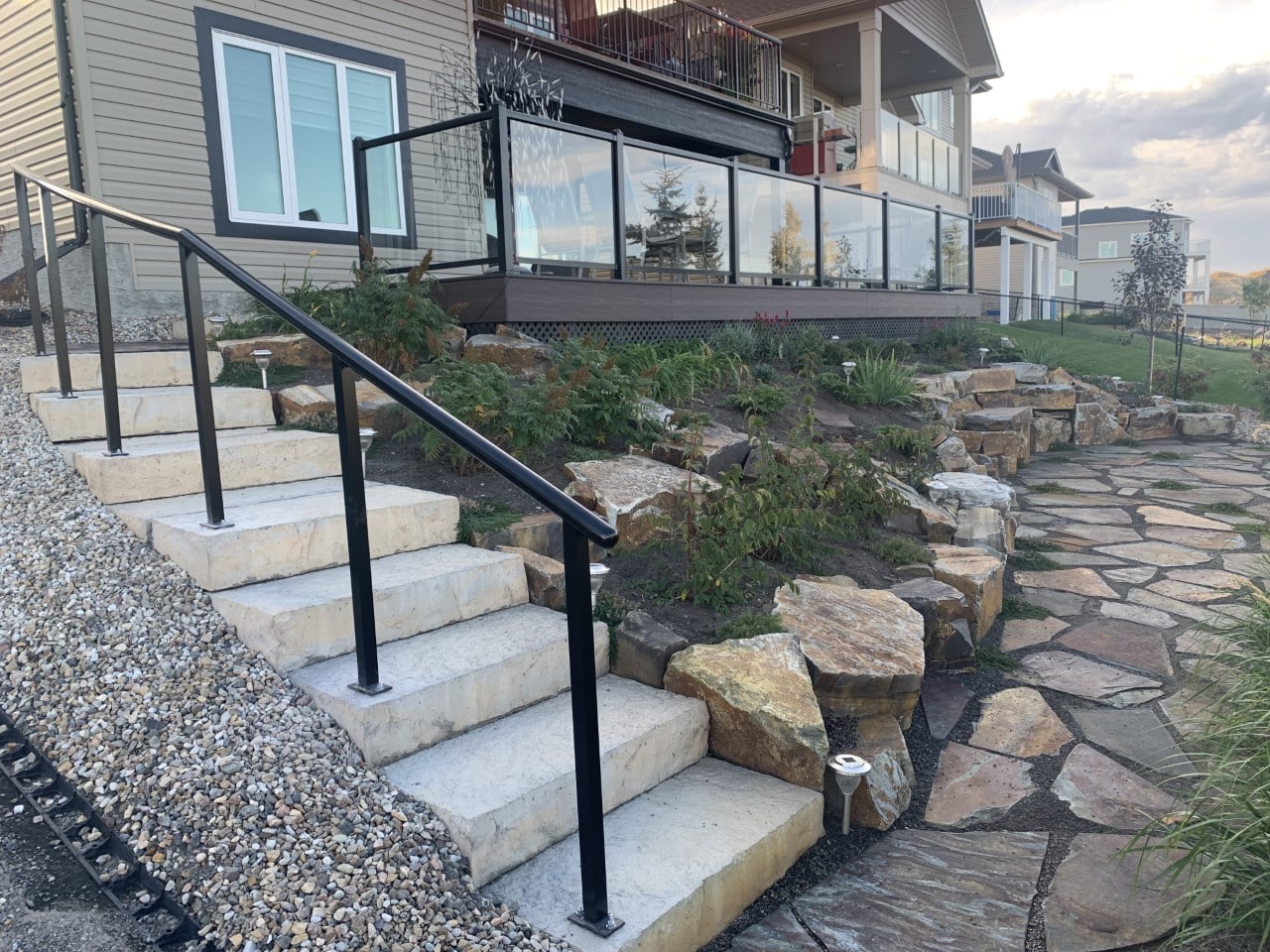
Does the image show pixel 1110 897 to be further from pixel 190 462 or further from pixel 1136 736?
pixel 190 462

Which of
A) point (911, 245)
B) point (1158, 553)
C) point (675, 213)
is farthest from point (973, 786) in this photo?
point (911, 245)

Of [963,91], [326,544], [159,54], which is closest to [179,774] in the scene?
[326,544]

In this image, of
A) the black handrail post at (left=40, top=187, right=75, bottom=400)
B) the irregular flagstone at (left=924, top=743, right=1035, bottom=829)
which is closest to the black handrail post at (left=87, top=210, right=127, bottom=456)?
the black handrail post at (left=40, top=187, right=75, bottom=400)

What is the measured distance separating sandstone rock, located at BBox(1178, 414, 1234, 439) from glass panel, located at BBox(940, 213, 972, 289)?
12.3ft

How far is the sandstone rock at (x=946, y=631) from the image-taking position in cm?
375

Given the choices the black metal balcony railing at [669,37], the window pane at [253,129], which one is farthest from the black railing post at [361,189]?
the black metal balcony railing at [669,37]

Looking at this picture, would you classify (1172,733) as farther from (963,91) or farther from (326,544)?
(963,91)

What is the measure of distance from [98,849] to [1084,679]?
354cm

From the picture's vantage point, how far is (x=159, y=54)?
643 cm

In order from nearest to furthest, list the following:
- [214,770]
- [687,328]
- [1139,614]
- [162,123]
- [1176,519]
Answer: [214,770], [1139,614], [1176,519], [162,123], [687,328]

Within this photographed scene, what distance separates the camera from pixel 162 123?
648cm

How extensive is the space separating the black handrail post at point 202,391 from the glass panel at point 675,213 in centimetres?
493

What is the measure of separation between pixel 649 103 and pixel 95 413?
890 cm

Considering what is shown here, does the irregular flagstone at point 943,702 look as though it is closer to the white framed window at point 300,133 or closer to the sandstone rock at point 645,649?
the sandstone rock at point 645,649
